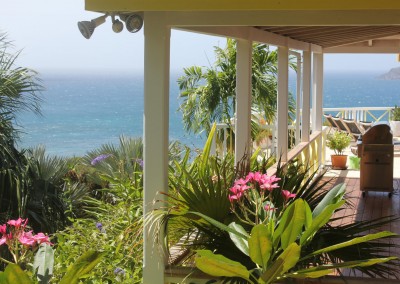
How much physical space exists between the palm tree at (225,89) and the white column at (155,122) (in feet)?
27.9

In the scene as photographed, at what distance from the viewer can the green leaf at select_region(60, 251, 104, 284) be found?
368 cm

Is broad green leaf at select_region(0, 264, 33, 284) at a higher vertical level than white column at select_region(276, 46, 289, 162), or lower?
lower

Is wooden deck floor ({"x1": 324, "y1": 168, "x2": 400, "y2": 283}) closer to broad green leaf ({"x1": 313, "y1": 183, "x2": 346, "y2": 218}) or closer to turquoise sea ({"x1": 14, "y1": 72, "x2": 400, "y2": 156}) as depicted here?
broad green leaf ({"x1": 313, "y1": 183, "x2": 346, "y2": 218})

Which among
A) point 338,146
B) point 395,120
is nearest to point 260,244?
point 338,146

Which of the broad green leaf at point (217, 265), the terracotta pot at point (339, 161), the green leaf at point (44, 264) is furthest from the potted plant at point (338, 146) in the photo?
the green leaf at point (44, 264)

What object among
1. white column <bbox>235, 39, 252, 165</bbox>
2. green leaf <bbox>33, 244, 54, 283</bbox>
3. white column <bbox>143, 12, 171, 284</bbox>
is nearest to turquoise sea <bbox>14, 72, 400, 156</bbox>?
white column <bbox>235, 39, 252, 165</bbox>

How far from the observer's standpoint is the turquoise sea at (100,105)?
61312 millimetres

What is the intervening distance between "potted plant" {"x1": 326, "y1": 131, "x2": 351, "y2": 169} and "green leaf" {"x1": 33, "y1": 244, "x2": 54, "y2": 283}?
10.7m

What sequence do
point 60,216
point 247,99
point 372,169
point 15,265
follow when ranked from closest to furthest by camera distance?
point 15,265 → point 247,99 → point 372,169 → point 60,216

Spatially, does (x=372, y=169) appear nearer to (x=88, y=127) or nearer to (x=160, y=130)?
(x=160, y=130)

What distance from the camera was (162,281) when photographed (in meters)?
5.63

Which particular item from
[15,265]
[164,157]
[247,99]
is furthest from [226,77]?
[15,265]

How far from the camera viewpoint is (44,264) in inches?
154

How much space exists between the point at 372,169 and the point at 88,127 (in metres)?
57.5
